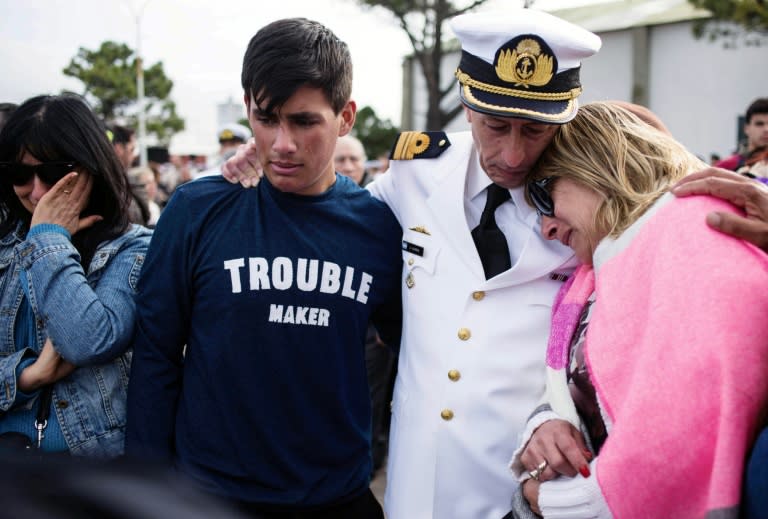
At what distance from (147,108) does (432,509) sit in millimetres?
49136

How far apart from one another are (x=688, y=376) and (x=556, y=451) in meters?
0.38

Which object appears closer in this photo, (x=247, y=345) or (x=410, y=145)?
(x=247, y=345)

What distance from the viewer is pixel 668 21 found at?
2034 cm

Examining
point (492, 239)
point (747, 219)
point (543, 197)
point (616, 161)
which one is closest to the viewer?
point (747, 219)

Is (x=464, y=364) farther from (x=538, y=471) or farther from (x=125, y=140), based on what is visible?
(x=125, y=140)

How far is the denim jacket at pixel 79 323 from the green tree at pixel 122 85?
40.4 metres

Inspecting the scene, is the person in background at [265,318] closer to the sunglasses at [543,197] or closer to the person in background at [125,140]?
the sunglasses at [543,197]

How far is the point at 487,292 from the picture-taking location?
1.99 meters

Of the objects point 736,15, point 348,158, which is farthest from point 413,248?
point 736,15

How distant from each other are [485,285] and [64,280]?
1.11 meters

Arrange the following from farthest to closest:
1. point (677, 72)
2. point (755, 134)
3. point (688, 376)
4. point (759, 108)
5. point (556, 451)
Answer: point (677, 72) → point (759, 108) → point (755, 134) → point (556, 451) → point (688, 376)

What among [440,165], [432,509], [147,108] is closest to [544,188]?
[440,165]

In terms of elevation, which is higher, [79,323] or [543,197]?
[543,197]

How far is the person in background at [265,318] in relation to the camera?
1.96 meters
